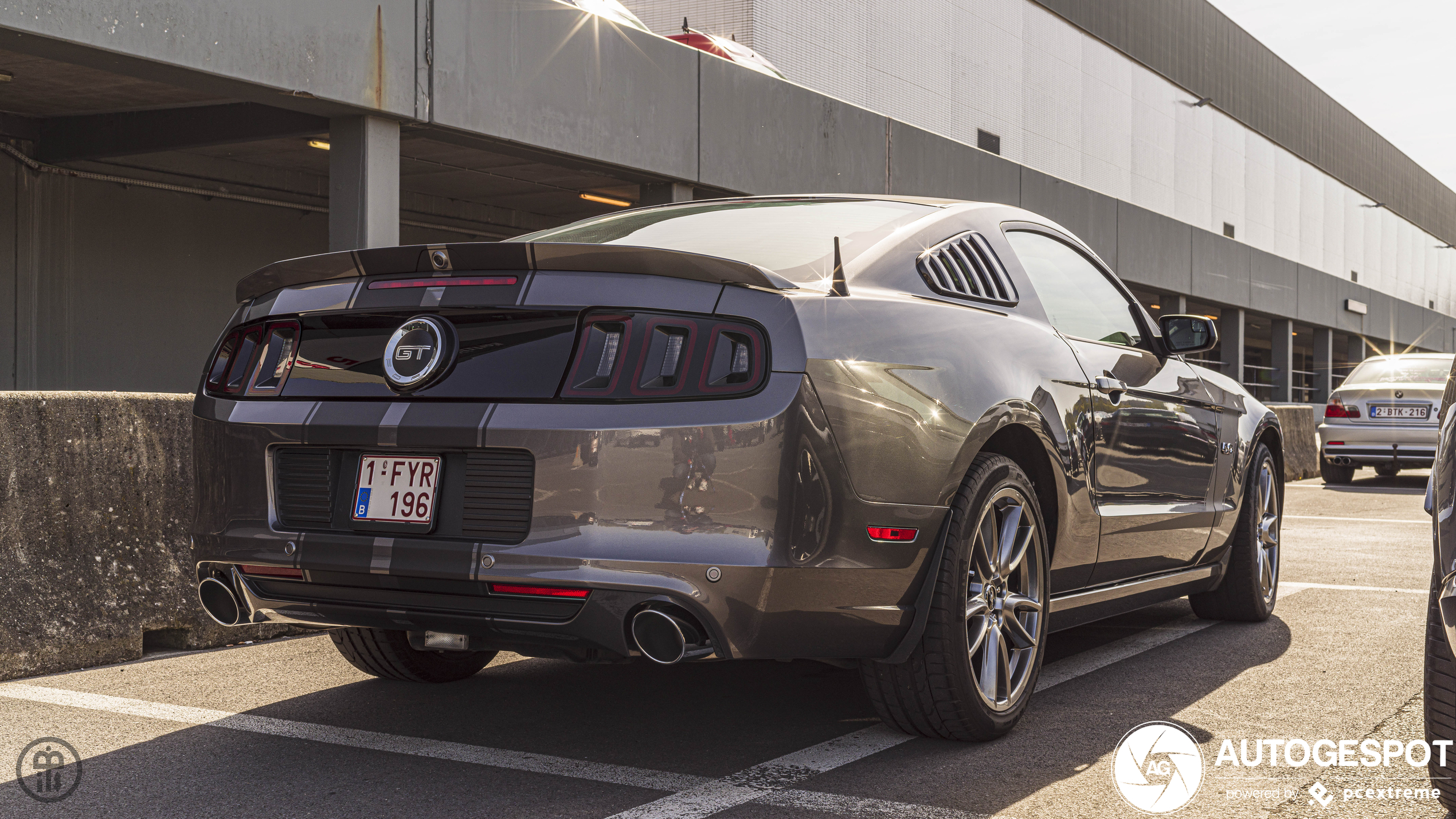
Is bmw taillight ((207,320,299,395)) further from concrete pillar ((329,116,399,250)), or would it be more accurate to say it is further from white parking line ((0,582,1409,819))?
concrete pillar ((329,116,399,250))

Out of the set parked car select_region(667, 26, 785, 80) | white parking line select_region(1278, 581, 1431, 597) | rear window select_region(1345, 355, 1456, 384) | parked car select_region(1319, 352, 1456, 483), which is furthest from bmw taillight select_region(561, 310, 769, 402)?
parked car select_region(667, 26, 785, 80)

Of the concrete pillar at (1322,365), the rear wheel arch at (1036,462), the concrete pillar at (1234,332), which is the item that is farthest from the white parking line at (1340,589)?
the concrete pillar at (1322,365)

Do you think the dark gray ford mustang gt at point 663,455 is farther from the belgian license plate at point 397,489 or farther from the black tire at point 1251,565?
the black tire at point 1251,565

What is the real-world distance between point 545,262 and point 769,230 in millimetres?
843

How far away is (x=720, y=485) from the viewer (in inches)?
118

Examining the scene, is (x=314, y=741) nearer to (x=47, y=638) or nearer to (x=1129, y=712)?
(x=47, y=638)

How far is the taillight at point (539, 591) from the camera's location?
300 centimetres

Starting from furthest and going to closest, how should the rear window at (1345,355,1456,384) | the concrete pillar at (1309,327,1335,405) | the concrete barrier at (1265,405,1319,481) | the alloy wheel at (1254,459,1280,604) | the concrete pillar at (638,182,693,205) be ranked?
1. the concrete pillar at (1309,327,1335,405)
2. the concrete barrier at (1265,405,1319,481)
3. the rear window at (1345,355,1456,384)
4. the concrete pillar at (638,182,693,205)
5. the alloy wheel at (1254,459,1280,604)

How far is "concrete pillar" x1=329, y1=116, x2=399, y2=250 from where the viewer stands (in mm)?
10195

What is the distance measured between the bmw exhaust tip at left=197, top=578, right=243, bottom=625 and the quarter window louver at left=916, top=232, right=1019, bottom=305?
2066mm

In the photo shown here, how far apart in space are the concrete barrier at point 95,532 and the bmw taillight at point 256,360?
170cm

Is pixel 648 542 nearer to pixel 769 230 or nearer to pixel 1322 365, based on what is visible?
pixel 769 230

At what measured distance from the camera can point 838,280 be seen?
333 centimetres

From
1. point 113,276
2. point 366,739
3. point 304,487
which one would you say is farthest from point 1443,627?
point 113,276
